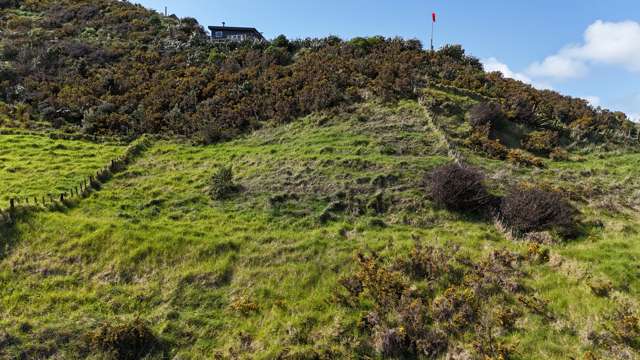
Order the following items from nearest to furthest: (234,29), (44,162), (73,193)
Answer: (73,193)
(44,162)
(234,29)

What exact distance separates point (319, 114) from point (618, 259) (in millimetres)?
19290

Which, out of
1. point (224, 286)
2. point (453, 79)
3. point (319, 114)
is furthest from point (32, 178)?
point (453, 79)

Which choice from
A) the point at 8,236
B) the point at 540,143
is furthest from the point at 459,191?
the point at 8,236

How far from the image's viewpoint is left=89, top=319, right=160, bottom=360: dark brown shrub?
38.5 feet

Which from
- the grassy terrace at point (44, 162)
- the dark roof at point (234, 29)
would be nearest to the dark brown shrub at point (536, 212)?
the grassy terrace at point (44, 162)

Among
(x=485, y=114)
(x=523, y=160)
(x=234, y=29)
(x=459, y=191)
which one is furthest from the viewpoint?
(x=234, y=29)

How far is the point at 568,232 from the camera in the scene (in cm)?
1566

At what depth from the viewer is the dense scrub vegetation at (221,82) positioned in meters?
30.3

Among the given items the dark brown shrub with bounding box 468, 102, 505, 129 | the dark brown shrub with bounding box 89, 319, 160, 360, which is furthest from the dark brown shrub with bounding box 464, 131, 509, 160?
the dark brown shrub with bounding box 89, 319, 160, 360

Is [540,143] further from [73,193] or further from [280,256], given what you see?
[73,193]

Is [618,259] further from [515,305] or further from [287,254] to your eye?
[287,254]

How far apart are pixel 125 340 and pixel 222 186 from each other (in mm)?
8965

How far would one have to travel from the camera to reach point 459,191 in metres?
17.5

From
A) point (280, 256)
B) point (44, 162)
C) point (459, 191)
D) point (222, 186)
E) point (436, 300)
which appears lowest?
point (436, 300)
